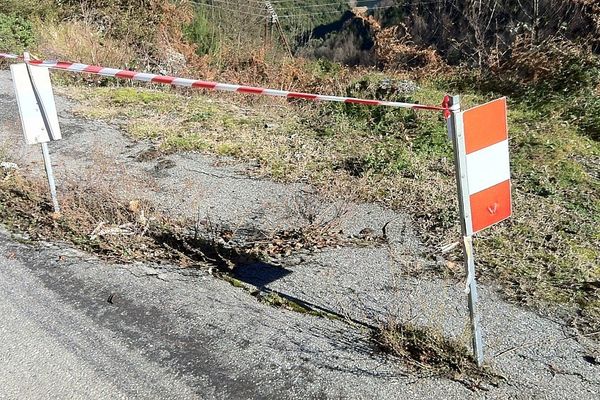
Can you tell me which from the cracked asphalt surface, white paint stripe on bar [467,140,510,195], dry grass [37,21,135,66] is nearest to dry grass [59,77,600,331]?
the cracked asphalt surface

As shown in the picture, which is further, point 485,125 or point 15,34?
point 15,34

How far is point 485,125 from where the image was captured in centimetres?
279

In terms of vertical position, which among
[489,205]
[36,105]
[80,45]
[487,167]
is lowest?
[489,205]

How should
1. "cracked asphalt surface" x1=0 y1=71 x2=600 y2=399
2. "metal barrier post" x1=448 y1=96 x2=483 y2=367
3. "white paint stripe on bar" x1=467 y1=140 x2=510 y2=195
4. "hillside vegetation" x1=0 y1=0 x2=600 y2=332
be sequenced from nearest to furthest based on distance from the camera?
1. "metal barrier post" x1=448 y1=96 x2=483 y2=367
2. "white paint stripe on bar" x1=467 y1=140 x2=510 y2=195
3. "cracked asphalt surface" x1=0 y1=71 x2=600 y2=399
4. "hillside vegetation" x1=0 y1=0 x2=600 y2=332

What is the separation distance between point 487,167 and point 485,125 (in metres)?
0.22

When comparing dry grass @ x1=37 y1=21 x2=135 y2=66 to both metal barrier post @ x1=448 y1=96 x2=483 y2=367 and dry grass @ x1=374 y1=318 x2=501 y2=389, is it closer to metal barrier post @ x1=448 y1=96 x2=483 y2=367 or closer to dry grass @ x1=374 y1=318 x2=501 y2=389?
dry grass @ x1=374 y1=318 x2=501 y2=389

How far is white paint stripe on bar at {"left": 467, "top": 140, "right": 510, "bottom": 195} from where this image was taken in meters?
2.81

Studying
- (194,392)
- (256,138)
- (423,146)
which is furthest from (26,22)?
(194,392)

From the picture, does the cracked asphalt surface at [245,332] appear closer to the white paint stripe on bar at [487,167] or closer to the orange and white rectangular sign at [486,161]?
the orange and white rectangular sign at [486,161]

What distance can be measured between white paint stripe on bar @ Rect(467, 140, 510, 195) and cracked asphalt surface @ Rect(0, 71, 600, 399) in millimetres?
1001

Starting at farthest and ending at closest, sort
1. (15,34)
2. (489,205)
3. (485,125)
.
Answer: (15,34)
(489,205)
(485,125)

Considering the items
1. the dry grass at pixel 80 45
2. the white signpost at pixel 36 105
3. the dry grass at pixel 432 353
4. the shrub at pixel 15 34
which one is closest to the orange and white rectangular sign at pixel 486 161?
the dry grass at pixel 432 353

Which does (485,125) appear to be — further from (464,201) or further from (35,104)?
(35,104)

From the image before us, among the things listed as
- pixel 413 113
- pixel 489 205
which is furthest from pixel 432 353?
pixel 413 113
